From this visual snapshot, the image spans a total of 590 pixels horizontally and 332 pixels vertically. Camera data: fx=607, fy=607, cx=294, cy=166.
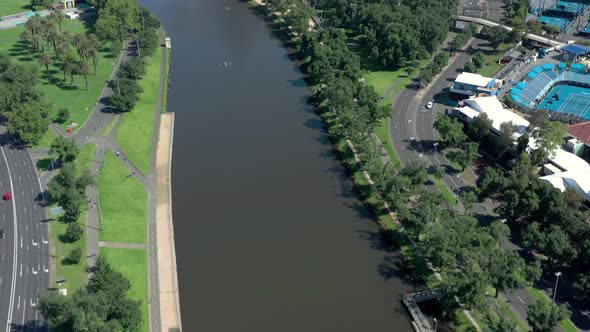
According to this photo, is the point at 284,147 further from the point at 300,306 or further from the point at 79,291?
the point at 79,291

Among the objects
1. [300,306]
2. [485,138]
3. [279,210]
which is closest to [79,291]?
[300,306]

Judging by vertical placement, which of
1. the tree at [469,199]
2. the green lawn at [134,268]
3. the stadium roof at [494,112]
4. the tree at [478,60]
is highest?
the tree at [478,60]

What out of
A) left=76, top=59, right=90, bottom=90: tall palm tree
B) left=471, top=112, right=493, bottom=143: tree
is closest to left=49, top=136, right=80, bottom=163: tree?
left=76, top=59, right=90, bottom=90: tall palm tree

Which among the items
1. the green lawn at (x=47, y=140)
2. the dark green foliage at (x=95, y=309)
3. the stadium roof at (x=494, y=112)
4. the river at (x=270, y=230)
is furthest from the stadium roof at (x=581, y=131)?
the green lawn at (x=47, y=140)

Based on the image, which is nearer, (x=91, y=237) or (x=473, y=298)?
(x=473, y=298)

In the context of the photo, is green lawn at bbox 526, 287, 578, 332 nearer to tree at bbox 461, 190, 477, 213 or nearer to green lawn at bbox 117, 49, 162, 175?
tree at bbox 461, 190, 477, 213

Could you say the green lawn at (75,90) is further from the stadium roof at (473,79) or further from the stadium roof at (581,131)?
the stadium roof at (581,131)
